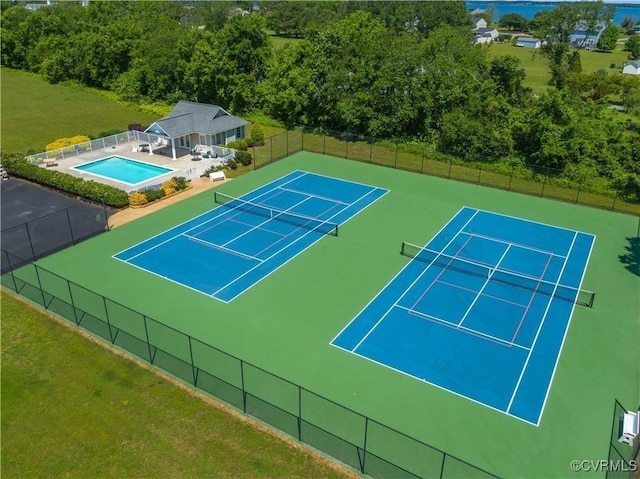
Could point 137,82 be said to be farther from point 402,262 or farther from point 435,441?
point 435,441

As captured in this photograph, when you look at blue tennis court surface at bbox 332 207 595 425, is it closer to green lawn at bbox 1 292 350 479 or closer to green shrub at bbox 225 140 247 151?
green lawn at bbox 1 292 350 479

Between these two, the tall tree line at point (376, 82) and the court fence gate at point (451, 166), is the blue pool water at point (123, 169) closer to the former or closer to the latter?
the court fence gate at point (451, 166)

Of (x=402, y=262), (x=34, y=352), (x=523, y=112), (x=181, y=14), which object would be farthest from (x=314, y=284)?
(x=181, y=14)

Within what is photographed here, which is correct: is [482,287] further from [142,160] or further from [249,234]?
[142,160]

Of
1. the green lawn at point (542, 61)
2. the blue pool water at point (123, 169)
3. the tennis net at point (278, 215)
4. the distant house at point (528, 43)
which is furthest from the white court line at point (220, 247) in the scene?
the distant house at point (528, 43)

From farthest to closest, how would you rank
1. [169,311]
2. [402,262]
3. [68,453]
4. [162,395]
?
[402,262] < [169,311] < [162,395] < [68,453]

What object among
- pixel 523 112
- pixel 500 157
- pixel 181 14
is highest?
pixel 181 14
